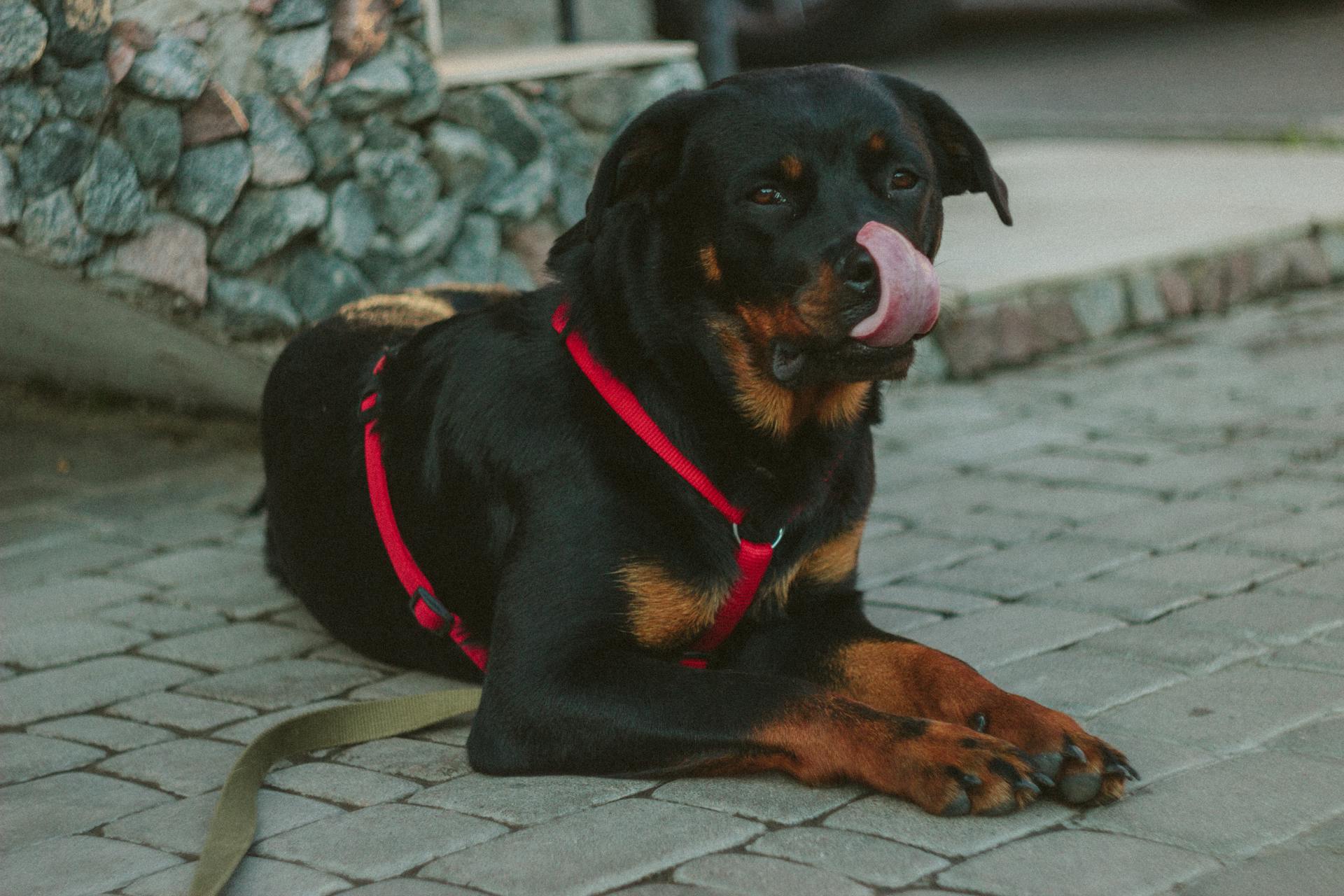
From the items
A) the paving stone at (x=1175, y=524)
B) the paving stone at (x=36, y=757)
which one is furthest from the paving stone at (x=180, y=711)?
the paving stone at (x=1175, y=524)

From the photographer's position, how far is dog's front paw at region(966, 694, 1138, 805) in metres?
2.48

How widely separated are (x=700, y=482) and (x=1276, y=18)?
1188 cm

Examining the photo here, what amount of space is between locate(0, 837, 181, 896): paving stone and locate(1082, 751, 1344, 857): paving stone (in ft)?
4.78

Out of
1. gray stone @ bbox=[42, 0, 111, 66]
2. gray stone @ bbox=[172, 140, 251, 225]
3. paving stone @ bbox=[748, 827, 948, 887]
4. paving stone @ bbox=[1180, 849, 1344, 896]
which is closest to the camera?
paving stone @ bbox=[1180, 849, 1344, 896]

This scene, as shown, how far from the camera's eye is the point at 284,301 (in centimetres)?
468

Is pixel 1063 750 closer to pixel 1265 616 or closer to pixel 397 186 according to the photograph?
pixel 1265 616

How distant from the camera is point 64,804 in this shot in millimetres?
2750

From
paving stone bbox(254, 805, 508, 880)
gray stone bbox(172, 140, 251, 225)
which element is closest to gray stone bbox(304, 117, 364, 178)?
gray stone bbox(172, 140, 251, 225)

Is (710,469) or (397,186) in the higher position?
(397,186)

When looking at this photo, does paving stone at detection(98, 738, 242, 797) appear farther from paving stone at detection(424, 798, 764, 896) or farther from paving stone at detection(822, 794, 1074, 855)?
paving stone at detection(822, 794, 1074, 855)

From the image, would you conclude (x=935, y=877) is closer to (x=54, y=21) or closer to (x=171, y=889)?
Result: (x=171, y=889)

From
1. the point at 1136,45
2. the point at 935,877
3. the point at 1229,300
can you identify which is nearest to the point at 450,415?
the point at 935,877

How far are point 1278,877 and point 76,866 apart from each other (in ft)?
5.84

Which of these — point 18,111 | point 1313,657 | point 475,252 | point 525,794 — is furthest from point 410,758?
point 475,252
